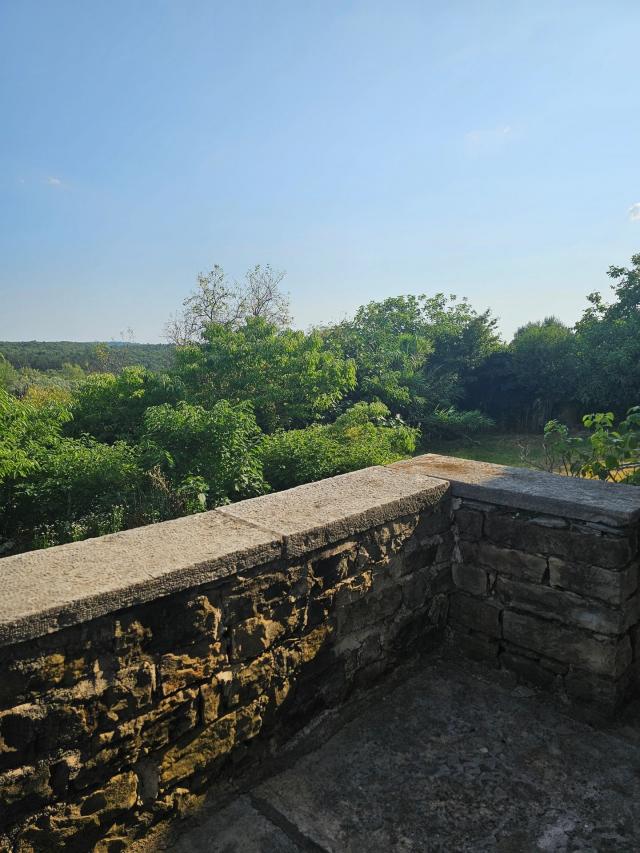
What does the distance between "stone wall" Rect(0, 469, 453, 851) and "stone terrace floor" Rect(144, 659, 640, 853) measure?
13 centimetres

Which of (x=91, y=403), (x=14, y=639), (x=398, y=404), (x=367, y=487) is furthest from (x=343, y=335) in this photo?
(x=14, y=639)

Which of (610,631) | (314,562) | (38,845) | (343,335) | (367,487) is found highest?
(343,335)

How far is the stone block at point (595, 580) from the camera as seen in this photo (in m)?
1.93

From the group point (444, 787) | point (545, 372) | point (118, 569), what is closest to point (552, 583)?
point (444, 787)

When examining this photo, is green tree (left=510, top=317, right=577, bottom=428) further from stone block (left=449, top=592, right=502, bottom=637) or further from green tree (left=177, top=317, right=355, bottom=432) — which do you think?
stone block (left=449, top=592, right=502, bottom=637)

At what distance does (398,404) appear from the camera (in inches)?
486

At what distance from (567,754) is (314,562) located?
3.44 ft

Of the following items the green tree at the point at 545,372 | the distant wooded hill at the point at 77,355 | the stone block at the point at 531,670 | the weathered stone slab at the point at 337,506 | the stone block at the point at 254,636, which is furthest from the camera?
the distant wooded hill at the point at 77,355

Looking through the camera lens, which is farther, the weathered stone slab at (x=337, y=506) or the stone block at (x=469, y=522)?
the stone block at (x=469, y=522)

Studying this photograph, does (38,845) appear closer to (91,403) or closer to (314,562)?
(314,562)

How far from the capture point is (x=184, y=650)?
4.98 feet

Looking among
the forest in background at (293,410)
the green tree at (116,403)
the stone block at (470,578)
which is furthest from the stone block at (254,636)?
the green tree at (116,403)

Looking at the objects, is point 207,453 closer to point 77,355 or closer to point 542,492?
point 542,492

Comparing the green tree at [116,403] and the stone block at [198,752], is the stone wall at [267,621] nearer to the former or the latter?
the stone block at [198,752]
